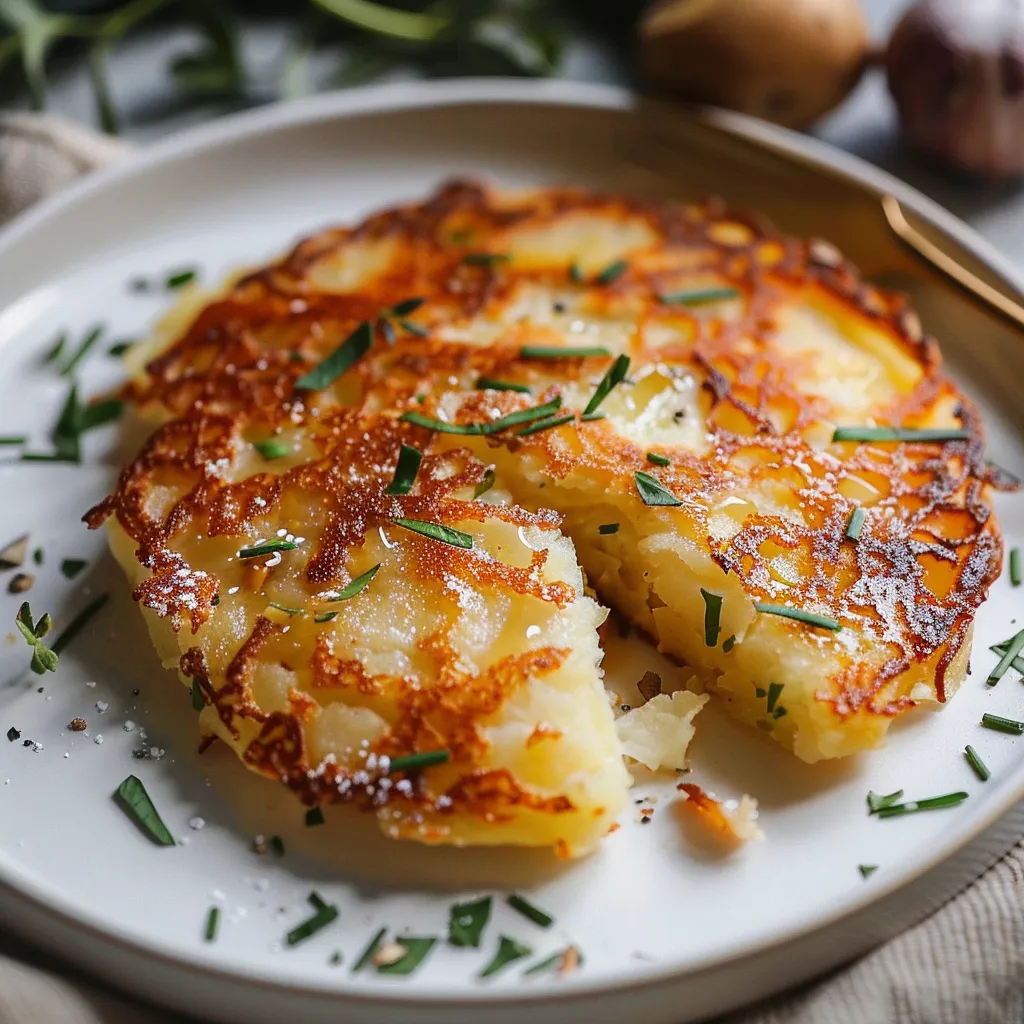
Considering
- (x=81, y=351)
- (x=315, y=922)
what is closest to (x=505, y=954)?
(x=315, y=922)

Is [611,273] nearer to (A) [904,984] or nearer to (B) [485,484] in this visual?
(B) [485,484]

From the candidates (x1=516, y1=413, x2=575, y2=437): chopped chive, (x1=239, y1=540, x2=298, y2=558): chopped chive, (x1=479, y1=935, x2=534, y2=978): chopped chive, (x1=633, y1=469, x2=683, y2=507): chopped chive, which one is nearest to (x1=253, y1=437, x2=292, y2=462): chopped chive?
(x1=239, y1=540, x2=298, y2=558): chopped chive

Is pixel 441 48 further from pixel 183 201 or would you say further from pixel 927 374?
pixel 927 374

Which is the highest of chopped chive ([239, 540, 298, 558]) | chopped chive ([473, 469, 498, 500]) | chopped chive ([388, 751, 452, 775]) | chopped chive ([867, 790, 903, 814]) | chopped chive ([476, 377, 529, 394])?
chopped chive ([476, 377, 529, 394])

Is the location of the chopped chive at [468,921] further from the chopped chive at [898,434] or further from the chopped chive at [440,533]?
the chopped chive at [898,434]

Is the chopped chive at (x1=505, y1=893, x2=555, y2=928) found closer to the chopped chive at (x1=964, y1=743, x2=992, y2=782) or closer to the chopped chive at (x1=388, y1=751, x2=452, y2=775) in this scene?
the chopped chive at (x1=388, y1=751, x2=452, y2=775)

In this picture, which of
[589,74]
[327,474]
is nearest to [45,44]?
[589,74]
